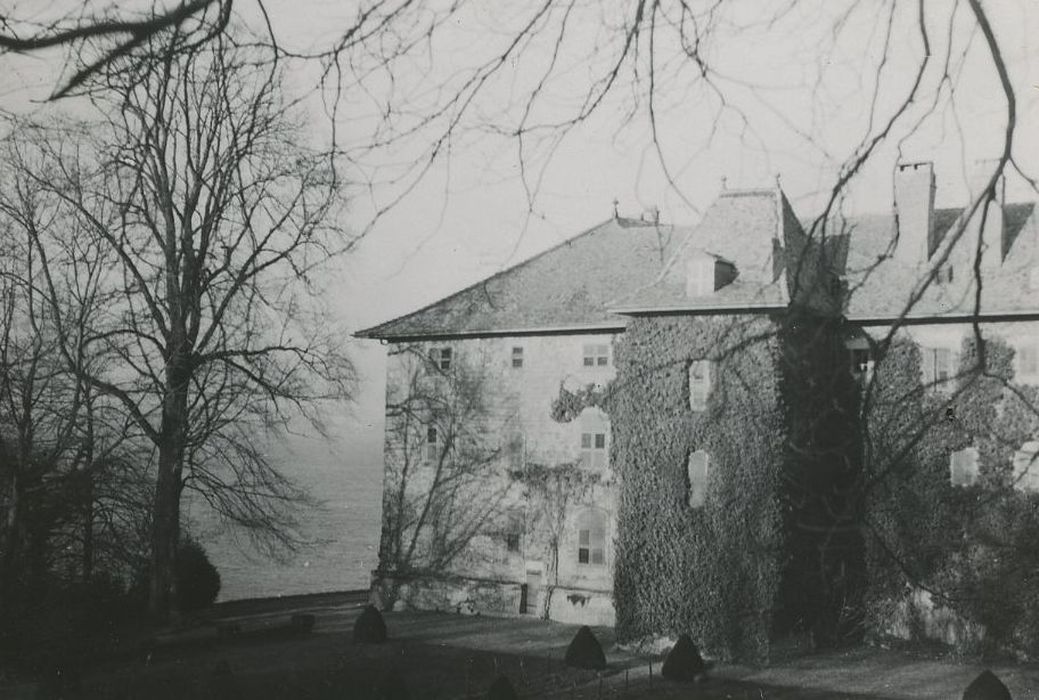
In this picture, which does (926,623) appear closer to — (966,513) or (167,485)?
(966,513)

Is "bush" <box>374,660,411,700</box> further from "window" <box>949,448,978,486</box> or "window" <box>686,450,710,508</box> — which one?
"window" <box>949,448,978,486</box>

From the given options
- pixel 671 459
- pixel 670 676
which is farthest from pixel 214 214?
pixel 670 676

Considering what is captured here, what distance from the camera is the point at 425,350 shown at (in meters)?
31.6

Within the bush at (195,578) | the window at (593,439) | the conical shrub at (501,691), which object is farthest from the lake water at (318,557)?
the conical shrub at (501,691)

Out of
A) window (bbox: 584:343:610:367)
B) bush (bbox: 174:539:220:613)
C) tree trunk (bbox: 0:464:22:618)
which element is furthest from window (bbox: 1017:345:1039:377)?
bush (bbox: 174:539:220:613)

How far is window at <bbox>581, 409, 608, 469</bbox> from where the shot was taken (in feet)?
93.3

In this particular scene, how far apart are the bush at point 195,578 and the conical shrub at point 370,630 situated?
7116 mm

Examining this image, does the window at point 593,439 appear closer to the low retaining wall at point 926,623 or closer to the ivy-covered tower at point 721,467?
the ivy-covered tower at point 721,467

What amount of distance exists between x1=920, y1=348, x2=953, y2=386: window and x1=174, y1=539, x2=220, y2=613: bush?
71.2 ft

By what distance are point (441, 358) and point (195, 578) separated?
10140mm

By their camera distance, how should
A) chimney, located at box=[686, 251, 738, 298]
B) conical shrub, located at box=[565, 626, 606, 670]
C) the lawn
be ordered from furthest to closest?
chimney, located at box=[686, 251, 738, 298] → conical shrub, located at box=[565, 626, 606, 670] → the lawn

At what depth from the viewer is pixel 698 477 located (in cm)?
2441

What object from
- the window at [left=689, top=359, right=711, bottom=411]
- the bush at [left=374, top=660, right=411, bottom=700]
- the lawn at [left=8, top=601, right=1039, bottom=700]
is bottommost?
the lawn at [left=8, top=601, right=1039, bottom=700]

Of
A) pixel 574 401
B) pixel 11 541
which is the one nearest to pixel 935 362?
pixel 574 401
